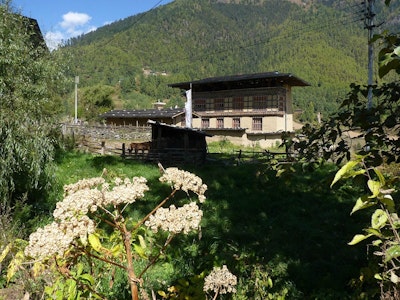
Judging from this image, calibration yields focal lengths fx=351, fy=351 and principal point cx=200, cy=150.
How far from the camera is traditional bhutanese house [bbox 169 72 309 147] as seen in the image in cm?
4016

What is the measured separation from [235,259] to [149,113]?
41.8 meters

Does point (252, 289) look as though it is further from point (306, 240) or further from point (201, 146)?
point (201, 146)

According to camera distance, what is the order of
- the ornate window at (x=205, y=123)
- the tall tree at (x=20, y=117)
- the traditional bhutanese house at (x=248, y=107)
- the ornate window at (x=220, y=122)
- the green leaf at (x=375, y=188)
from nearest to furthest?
the green leaf at (x=375, y=188)
the tall tree at (x=20, y=117)
the traditional bhutanese house at (x=248, y=107)
the ornate window at (x=220, y=122)
the ornate window at (x=205, y=123)

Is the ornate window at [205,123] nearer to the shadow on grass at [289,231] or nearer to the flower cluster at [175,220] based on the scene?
the shadow on grass at [289,231]

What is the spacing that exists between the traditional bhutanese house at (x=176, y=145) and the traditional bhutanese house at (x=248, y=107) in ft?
55.6

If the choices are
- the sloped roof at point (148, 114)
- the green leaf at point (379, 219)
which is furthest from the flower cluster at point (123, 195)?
the sloped roof at point (148, 114)

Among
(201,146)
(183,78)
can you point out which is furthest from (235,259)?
(183,78)

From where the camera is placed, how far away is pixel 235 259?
20.7 feet

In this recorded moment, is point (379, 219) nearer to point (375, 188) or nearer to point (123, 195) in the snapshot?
point (375, 188)

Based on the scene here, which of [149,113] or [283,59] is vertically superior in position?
[283,59]

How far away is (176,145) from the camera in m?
23.2

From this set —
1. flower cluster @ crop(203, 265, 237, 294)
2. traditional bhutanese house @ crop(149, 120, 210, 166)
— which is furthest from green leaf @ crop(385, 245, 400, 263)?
traditional bhutanese house @ crop(149, 120, 210, 166)

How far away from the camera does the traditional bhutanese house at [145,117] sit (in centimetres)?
4459

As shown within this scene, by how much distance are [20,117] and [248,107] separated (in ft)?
113
